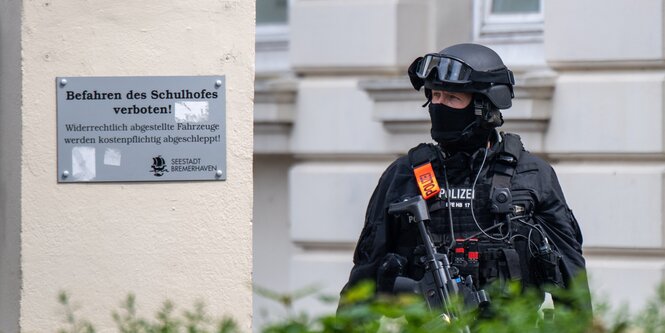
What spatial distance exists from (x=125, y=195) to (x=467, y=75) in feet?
4.70

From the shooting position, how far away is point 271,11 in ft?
26.8

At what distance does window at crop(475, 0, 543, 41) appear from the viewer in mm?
7430

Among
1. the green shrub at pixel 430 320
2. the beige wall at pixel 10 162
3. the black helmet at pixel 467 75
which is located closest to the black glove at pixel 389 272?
the black helmet at pixel 467 75

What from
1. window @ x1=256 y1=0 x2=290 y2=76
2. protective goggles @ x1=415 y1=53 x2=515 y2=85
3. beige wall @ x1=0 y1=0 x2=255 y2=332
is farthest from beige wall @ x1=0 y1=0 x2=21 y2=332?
window @ x1=256 y1=0 x2=290 y2=76

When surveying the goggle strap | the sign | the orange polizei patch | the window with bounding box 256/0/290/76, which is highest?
the window with bounding box 256/0/290/76

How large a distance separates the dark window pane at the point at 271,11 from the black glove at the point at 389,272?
3441mm

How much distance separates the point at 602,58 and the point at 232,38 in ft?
10.3

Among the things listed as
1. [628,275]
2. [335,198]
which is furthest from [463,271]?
[335,198]

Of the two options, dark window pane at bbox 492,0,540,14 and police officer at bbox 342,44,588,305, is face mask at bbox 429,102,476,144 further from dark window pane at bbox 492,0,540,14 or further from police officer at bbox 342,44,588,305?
dark window pane at bbox 492,0,540,14

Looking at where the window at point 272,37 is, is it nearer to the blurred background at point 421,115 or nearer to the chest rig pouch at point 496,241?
the blurred background at point 421,115

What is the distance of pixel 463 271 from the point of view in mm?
4832

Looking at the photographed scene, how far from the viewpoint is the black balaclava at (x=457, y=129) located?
5020 mm

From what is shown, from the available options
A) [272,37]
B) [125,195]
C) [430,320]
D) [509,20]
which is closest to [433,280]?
[125,195]

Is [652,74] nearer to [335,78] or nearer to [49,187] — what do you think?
[335,78]
